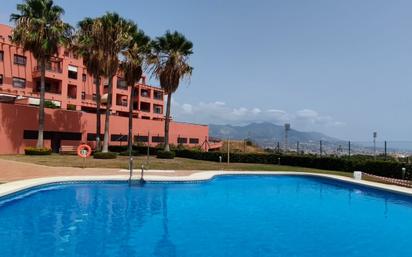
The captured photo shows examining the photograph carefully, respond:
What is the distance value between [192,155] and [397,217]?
81.9 ft

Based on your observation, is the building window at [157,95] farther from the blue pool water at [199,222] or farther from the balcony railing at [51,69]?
the blue pool water at [199,222]

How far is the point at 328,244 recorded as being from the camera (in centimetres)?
941

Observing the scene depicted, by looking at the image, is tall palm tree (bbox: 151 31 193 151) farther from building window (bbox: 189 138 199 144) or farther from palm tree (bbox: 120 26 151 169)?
building window (bbox: 189 138 199 144)

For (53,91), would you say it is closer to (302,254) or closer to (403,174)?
(403,174)

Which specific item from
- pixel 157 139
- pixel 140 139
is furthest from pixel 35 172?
pixel 157 139

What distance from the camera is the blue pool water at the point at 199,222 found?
866cm

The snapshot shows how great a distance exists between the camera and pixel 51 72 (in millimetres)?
45875

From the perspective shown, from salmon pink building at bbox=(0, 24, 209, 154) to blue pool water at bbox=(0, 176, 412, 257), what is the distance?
40.5ft

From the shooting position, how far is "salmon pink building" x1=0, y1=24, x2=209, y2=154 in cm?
3275

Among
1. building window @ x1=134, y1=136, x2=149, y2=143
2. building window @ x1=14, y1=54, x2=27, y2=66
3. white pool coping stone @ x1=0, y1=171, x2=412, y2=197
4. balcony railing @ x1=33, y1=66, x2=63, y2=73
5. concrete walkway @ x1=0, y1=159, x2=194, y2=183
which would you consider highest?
building window @ x1=14, y1=54, x2=27, y2=66

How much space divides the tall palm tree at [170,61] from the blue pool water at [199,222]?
17.8 meters

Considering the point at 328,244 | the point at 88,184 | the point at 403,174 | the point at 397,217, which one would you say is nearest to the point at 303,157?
the point at 403,174

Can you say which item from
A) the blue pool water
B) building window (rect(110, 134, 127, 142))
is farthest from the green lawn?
building window (rect(110, 134, 127, 142))

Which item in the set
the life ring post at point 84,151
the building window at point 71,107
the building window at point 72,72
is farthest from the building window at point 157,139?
the life ring post at point 84,151
